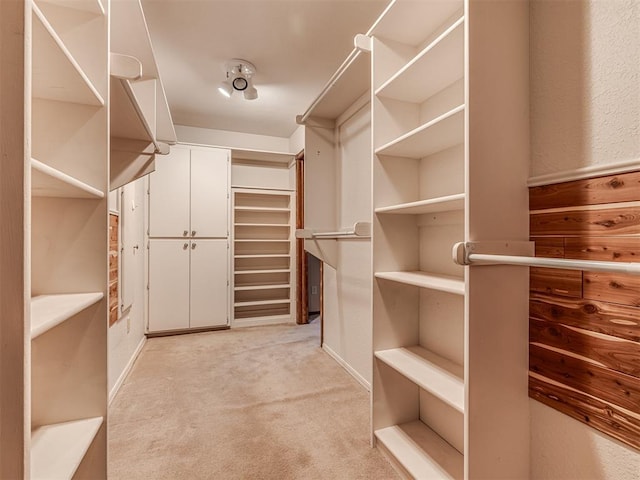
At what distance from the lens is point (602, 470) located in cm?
94

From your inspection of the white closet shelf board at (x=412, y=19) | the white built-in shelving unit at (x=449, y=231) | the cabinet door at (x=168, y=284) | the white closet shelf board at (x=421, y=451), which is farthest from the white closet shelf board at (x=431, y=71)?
the cabinet door at (x=168, y=284)

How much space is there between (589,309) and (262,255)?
3354 millimetres

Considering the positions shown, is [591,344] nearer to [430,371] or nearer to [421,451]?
[430,371]

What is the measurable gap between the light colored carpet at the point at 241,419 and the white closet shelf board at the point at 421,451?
0.09 m

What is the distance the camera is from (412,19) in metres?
1.48

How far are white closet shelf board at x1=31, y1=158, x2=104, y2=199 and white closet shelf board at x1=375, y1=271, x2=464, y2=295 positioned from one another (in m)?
1.22

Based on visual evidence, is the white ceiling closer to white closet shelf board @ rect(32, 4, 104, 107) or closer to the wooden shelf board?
white closet shelf board @ rect(32, 4, 104, 107)

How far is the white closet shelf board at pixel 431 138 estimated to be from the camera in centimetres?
117

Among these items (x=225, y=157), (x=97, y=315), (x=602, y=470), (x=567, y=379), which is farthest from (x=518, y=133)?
(x=225, y=157)

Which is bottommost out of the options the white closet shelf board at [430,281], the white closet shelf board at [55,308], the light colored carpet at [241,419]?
the light colored carpet at [241,419]

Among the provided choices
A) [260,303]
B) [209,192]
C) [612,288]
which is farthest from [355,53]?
[260,303]

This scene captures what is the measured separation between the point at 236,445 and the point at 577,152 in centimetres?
194

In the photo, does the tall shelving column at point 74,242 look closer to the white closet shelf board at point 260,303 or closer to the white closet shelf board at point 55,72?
the white closet shelf board at point 55,72

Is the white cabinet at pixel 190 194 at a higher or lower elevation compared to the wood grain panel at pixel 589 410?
higher
